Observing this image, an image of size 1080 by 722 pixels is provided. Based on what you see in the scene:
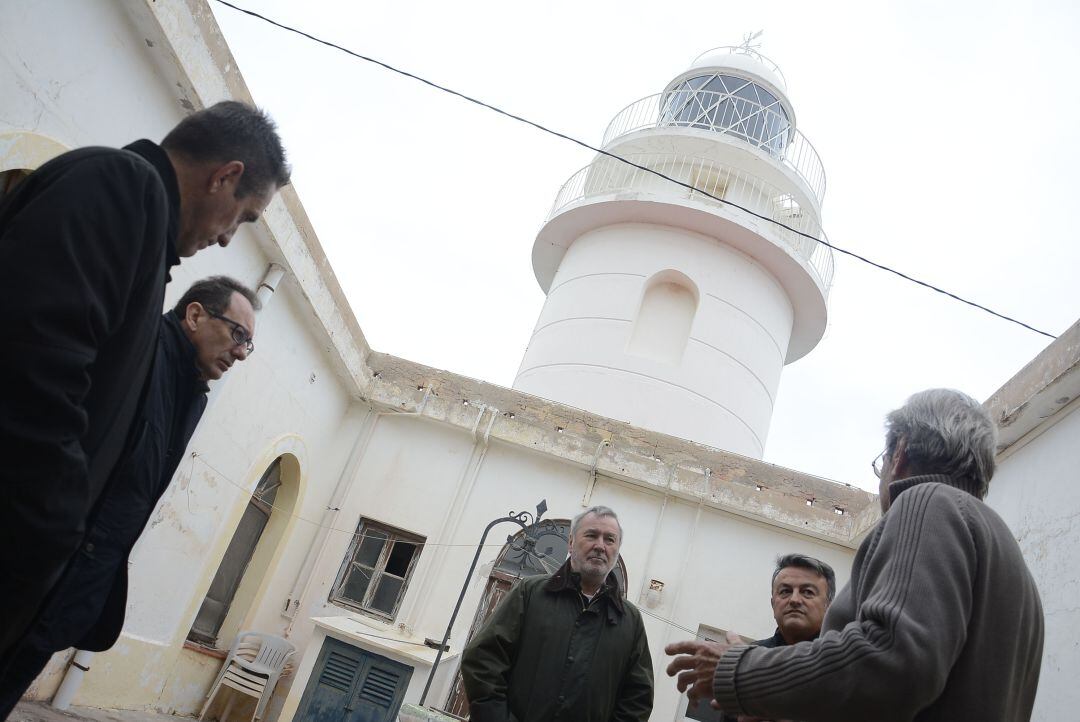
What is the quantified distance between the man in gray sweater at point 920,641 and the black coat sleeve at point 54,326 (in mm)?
1371

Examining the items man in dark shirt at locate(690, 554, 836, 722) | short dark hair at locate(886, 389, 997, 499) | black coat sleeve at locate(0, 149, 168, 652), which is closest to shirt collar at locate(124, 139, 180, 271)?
black coat sleeve at locate(0, 149, 168, 652)

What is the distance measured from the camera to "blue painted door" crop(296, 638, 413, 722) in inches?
286

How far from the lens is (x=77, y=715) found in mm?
5723

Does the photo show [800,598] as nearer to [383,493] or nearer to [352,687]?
[352,687]

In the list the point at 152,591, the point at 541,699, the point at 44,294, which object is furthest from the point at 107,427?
the point at 152,591

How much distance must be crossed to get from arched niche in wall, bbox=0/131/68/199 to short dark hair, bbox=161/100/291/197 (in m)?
2.87

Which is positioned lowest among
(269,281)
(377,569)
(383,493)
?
(377,569)

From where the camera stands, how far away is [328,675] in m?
7.38

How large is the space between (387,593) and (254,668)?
1673 mm

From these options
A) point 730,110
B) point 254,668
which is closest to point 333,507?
point 254,668

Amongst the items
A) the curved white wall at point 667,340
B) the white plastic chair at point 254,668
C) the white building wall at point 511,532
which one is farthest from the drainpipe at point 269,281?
the curved white wall at point 667,340

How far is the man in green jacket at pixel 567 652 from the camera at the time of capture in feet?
9.42

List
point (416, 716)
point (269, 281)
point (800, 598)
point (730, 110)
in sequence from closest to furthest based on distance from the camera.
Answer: point (800, 598)
point (416, 716)
point (269, 281)
point (730, 110)

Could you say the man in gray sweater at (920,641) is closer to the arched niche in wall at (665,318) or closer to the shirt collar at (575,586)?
the shirt collar at (575,586)
